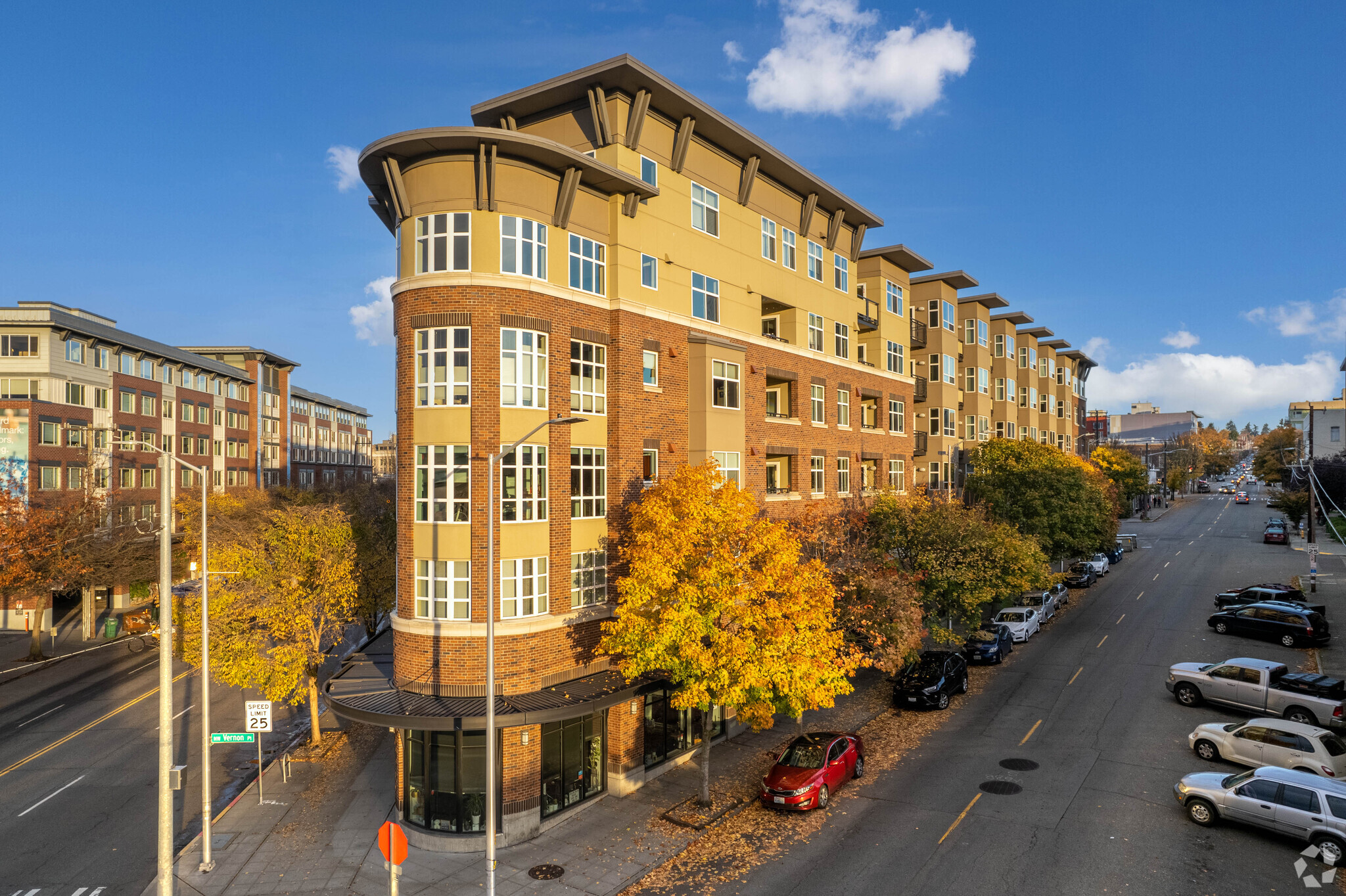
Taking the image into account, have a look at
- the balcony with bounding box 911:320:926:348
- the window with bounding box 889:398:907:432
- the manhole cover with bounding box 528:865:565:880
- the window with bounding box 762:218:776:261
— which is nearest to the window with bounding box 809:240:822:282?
the window with bounding box 762:218:776:261

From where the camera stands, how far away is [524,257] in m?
22.9

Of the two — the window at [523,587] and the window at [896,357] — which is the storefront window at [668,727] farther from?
the window at [896,357]

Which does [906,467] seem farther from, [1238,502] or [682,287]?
[1238,502]

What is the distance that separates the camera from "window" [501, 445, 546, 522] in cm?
2217

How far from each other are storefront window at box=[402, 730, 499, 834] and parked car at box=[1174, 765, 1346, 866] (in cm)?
1844

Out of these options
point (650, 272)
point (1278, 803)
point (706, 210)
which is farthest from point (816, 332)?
point (1278, 803)

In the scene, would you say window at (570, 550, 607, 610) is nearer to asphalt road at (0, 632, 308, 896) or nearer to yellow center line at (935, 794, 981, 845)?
yellow center line at (935, 794, 981, 845)

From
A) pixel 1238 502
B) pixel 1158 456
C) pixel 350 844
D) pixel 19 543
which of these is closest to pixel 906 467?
pixel 350 844

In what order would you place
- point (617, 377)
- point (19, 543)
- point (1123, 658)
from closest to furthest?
point (617, 377)
point (1123, 658)
point (19, 543)

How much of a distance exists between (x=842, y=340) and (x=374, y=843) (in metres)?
29.6

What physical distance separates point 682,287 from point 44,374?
50934 mm

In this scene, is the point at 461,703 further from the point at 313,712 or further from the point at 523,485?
the point at 313,712

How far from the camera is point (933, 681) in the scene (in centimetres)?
3038

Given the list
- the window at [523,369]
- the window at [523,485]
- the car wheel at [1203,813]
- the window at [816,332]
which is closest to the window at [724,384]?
the window at [523,369]
